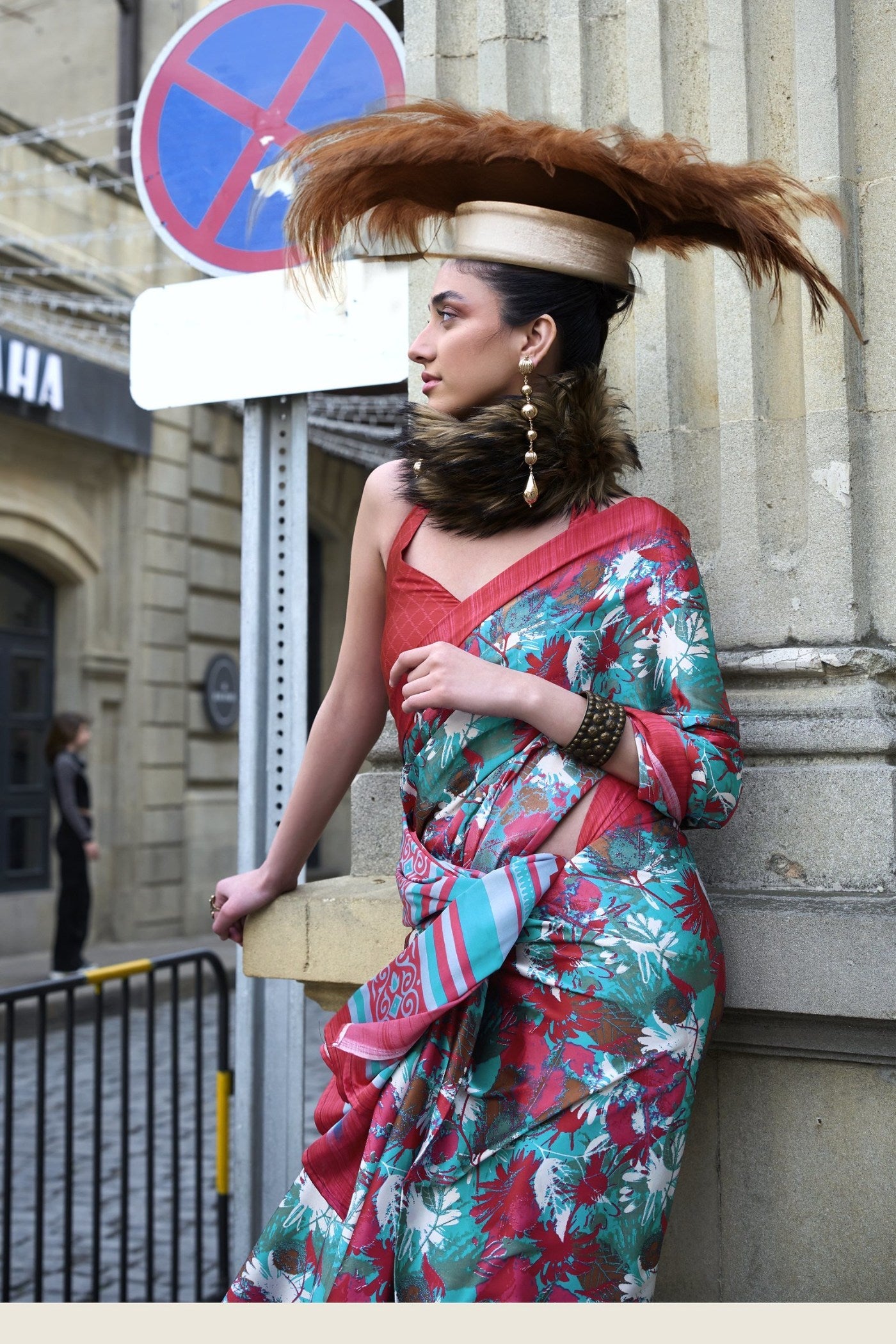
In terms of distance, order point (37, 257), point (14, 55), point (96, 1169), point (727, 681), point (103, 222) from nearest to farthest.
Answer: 1. point (727, 681)
2. point (96, 1169)
3. point (37, 257)
4. point (103, 222)
5. point (14, 55)

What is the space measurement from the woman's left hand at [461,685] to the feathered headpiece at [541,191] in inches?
22.5

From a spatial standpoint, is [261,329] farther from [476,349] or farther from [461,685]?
[461,685]

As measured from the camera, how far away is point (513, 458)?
1.96 m

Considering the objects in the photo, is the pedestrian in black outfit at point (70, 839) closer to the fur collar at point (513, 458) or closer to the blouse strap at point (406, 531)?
the blouse strap at point (406, 531)

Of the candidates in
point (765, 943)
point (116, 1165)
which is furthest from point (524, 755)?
point (116, 1165)

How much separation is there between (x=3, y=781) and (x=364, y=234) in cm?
1116

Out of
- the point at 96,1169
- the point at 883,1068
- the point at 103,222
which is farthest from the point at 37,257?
the point at 883,1068

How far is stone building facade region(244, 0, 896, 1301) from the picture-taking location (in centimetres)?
217

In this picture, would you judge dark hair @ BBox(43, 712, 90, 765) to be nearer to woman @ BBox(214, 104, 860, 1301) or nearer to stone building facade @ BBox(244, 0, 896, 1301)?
stone building facade @ BBox(244, 0, 896, 1301)

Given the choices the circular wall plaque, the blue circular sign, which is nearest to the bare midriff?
the blue circular sign

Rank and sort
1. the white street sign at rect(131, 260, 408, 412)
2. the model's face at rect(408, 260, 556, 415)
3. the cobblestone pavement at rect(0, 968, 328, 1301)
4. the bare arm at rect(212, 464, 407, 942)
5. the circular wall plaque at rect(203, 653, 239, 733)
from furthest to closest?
the circular wall plaque at rect(203, 653, 239, 733)
the cobblestone pavement at rect(0, 968, 328, 1301)
the white street sign at rect(131, 260, 408, 412)
the bare arm at rect(212, 464, 407, 942)
the model's face at rect(408, 260, 556, 415)

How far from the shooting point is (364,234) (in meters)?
2.30

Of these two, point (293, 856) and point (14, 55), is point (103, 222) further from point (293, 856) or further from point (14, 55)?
point (293, 856)

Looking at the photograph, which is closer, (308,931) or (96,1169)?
(308,931)
